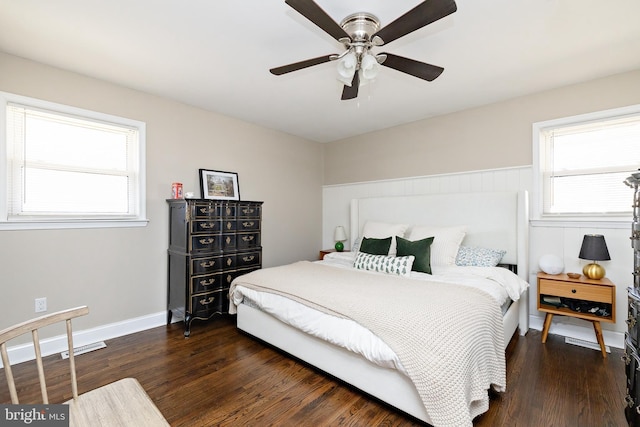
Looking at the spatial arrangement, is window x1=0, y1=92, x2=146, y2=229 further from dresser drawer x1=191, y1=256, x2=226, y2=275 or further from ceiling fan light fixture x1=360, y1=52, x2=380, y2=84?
ceiling fan light fixture x1=360, y1=52, x2=380, y2=84

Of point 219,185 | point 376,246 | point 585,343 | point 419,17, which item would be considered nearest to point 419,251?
point 376,246

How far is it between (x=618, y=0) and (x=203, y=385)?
3.57 meters

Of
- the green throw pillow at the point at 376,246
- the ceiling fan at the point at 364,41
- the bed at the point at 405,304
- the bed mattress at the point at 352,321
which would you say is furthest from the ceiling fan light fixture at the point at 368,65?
the green throw pillow at the point at 376,246

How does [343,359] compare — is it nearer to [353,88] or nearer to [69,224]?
[353,88]

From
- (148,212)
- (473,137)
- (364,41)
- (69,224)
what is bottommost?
(69,224)

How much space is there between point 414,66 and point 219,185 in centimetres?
262

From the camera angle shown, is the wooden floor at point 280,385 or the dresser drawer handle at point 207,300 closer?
the wooden floor at point 280,385

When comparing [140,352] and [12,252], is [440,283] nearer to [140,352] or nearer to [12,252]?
[140,352]

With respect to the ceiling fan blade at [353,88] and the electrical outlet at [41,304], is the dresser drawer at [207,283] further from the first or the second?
the ceiling fan blade at [353,88]

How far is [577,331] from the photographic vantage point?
286cm

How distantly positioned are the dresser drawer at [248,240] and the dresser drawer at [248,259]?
8cm

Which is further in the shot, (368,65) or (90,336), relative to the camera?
(90,336)

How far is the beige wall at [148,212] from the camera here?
247cm

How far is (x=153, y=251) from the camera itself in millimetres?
3191
